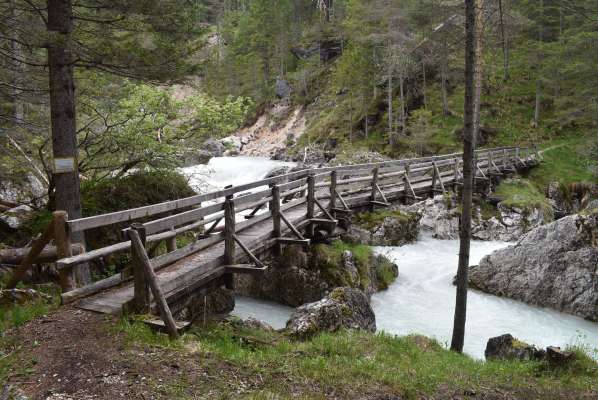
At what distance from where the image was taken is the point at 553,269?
42.0ft

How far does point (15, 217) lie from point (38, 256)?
13.1 ft

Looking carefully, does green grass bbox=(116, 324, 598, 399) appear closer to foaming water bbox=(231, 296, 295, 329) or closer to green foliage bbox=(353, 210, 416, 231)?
foaming water bbox=(231, 296, 295, 329)

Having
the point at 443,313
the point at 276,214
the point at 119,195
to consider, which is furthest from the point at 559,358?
the point at 119,195

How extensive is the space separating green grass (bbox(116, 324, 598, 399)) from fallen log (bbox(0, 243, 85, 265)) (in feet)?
6.24

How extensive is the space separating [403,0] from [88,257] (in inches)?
1518

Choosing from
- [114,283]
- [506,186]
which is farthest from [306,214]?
[506,186]

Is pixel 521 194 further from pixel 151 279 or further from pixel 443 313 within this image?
pixel 151 279

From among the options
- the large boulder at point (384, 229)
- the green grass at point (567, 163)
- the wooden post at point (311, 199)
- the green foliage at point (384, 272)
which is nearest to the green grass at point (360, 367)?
the wooden post at point (311, 199)

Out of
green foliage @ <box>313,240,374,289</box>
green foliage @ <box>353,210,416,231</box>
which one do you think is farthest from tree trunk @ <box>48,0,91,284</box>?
green foliage @ <box>353,210,416,231</box>

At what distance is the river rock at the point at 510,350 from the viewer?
315 inches

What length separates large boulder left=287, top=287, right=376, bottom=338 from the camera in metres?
7.91

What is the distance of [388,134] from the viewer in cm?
3525

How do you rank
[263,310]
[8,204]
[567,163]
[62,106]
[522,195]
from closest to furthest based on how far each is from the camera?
1. [62,106]
2. [8,204]
3. [263,310]
4. [522,195]
5. [567,163]

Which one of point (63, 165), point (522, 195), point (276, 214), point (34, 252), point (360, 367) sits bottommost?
point (522, 195)
